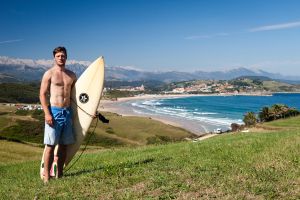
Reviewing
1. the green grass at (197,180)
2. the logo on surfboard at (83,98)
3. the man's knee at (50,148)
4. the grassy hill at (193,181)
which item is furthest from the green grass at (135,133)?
the grassy hill at (193,181)

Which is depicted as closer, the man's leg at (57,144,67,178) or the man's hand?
the man's hand

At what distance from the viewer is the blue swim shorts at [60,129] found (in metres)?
10.0

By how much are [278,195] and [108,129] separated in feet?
356

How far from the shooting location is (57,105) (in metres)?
10.2

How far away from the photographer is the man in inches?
395

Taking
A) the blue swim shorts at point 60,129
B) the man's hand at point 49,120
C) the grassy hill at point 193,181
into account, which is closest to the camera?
the grassy hill at point 193,181

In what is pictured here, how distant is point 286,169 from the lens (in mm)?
8656

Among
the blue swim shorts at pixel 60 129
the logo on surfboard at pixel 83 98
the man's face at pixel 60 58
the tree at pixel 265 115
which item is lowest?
the tree at pixel 265 115

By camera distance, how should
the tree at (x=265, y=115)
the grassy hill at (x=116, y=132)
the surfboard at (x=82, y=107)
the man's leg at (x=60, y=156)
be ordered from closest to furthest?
the man's leg at (x=60, y=156)
the surfboard at (x=82, y=107)
the tree at (x=265, y=115)
the grassy hill at (x=116, y=132)

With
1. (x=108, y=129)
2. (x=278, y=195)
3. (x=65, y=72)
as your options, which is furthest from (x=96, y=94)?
(x=108, y=129)

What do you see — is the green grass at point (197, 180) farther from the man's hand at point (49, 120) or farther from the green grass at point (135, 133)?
the green grass at point (135, 133)

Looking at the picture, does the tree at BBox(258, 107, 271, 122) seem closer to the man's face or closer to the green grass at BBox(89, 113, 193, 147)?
the green grass at BBox(89, 113, 193, 147)

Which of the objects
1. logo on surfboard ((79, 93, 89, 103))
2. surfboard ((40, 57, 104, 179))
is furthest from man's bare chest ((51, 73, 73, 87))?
logo on surfboard ((79, 93, 89, 103))

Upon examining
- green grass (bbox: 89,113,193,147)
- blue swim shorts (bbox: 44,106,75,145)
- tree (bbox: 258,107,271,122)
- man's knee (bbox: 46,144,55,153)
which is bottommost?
green grass (bbox: 89,113,193,147)
